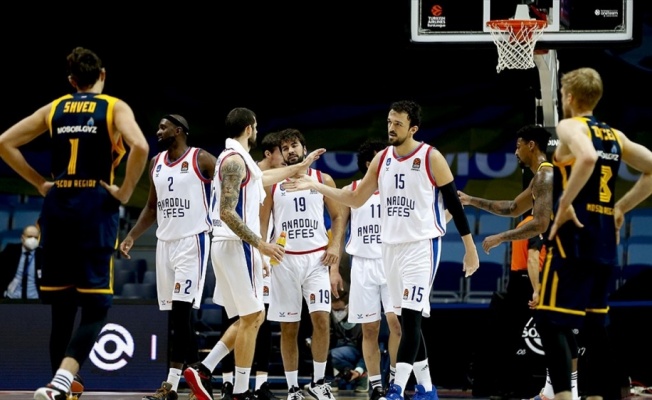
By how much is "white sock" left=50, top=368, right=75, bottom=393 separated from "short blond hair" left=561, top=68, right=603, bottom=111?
3.73m

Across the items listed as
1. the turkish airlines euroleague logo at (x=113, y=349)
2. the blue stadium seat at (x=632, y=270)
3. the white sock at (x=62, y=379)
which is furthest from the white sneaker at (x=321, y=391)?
the blue stadium seat at (x=632, y=270)

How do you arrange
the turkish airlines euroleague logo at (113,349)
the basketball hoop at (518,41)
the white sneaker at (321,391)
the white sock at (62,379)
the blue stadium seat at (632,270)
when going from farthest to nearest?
1. the blue stadium seat at (632,270)
2. the turkish airlines euroleague logo at (113,349)
3. the basketball hoop at (518,41)
4. the white sneaker at (321,391)
5. the white sock at (62,379)

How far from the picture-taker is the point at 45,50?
54.6ft

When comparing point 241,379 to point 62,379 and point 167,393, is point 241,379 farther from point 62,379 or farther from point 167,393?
point 62,379

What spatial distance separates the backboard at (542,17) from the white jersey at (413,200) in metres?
2.87

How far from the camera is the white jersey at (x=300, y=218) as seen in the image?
33.9ft

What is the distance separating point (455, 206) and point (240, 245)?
174cm

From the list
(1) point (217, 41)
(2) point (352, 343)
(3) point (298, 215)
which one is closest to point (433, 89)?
(1) point (217, 41)

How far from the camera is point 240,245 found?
9.10 meters

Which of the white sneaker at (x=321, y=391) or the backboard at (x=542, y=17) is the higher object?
the backboard at (x=542, y=17)

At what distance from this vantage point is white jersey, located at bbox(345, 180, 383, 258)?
35.0 feet

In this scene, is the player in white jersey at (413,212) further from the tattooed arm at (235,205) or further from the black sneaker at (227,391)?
the black sneaker at (227,391)

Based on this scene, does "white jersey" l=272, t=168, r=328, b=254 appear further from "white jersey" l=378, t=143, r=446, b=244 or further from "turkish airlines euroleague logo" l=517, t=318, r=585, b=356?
"turkish airlines euroleague logo" l=517, t=318, r=585, b=356

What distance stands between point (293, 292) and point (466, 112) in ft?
23.1
